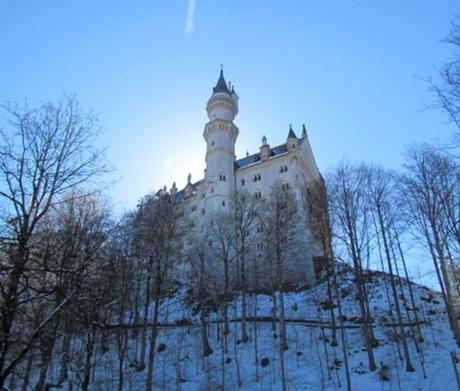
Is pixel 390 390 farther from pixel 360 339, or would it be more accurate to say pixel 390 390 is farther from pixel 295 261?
pixel 295 261

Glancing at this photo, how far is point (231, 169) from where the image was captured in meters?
53.5

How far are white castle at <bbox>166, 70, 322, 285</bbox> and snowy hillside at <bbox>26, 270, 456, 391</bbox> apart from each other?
14.4 meters

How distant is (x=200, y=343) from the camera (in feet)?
82.2

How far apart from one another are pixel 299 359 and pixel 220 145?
39.2 metres

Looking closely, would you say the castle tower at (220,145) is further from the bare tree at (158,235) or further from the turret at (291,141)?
the bare tree at (158,235)

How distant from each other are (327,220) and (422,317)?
10100mm

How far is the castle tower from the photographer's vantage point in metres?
49.8

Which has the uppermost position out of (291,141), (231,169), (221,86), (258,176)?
(221,86)

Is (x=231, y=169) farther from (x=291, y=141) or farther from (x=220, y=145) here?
Answer: (x=291, y=141)

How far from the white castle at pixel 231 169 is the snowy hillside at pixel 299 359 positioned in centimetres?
1436

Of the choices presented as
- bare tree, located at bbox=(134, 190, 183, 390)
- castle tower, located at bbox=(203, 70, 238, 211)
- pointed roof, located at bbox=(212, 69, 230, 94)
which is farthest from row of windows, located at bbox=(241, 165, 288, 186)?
bare tree, located at bbox=(134, 190, 183, 390)

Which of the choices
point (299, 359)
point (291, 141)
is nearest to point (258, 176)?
point (291, 141)

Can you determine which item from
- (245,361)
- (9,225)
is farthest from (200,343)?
(9,225)

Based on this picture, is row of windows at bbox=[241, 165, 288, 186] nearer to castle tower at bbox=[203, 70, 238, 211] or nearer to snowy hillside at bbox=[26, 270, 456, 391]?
castle tower at bbox=[203, 70, 238, 211]
